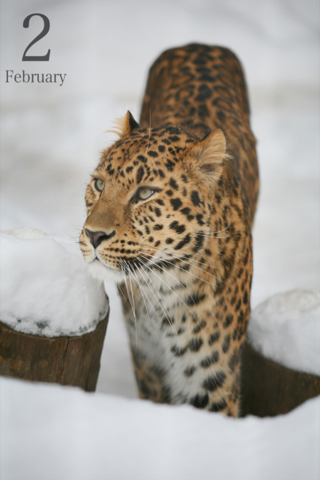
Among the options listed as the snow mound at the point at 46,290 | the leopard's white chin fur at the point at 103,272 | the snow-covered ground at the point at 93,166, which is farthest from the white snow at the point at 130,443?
the leopard's white chin fur at the point at 103,272

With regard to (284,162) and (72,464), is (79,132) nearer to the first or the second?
(284,162)

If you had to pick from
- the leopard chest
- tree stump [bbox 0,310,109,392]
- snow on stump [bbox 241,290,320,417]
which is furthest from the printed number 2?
snow on stump [bbox 241,290,320,417]

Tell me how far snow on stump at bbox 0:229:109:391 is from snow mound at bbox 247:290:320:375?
4.04 feet

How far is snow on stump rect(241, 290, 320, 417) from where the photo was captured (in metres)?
3.18

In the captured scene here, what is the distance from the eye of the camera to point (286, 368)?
129 inches

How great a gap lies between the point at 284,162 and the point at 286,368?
396cm

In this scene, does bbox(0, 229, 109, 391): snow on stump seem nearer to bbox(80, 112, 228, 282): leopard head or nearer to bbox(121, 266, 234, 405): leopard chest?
bbox(80, 112, 228, 282): leopard head

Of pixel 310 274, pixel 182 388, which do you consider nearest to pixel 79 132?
pixel 310 274

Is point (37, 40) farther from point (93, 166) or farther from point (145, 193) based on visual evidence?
point (93, 166)

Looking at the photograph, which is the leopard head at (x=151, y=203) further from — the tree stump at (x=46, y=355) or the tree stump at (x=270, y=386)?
the tree stump at (x=270, y=386)

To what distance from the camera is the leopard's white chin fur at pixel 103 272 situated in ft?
8.21

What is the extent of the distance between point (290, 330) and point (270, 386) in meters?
0.43

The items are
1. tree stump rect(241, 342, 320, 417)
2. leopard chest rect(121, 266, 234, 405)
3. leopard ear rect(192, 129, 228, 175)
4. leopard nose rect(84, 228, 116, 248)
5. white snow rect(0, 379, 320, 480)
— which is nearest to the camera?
white snow rect(0, 379, 320, 480)

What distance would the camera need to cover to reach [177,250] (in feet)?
8.52
